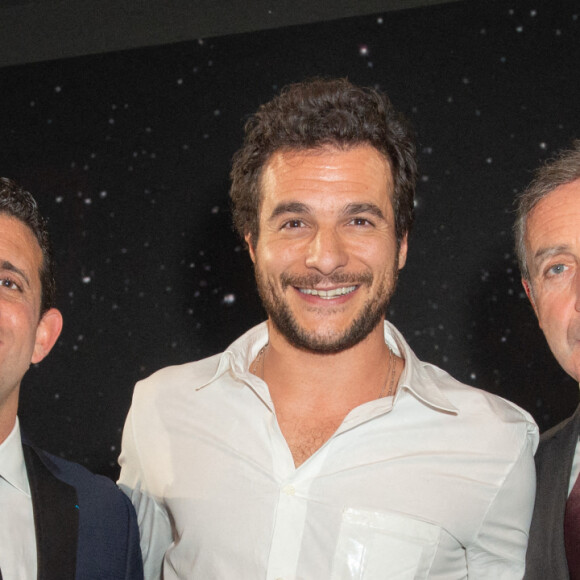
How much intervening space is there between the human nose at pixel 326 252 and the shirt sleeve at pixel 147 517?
0.54 meters

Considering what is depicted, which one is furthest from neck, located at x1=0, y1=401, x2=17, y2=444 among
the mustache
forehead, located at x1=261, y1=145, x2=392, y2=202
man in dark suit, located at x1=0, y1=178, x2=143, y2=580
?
forehead, located at x1=261, y1=145, x2=392, y2=202

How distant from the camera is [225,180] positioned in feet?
9.13

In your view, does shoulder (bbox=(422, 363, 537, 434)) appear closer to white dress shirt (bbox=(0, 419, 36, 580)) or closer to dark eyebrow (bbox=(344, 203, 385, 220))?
dark eyebrow (bbox=(344, 203, 385, 220))

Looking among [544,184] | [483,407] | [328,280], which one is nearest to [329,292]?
[328,280]

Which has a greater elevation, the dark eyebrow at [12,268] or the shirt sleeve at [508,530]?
the dark eyebrow at [12,268]

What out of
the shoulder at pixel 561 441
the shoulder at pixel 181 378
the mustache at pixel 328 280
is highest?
the mustache at pixel 328 280

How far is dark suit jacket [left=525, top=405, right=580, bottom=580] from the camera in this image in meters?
1.26

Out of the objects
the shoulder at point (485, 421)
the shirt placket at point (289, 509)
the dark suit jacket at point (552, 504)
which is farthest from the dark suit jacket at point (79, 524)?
the dark suit jacket at point (552, 504)

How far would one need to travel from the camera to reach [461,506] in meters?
1.33

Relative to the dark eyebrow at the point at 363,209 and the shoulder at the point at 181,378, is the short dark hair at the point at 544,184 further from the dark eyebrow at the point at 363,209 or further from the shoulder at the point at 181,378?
the shoulder at the point at 181,378

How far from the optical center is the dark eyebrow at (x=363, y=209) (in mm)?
1494

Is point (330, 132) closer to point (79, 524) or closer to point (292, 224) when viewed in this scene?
point (292, 224)

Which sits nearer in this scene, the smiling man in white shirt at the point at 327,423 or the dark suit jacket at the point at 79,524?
the dark suit jacket at the point at 79,524

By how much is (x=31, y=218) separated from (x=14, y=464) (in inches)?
17.7
